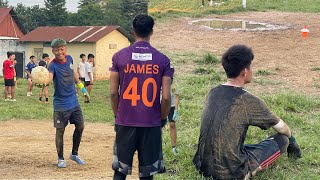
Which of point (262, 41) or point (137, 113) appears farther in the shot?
point (262, 41)

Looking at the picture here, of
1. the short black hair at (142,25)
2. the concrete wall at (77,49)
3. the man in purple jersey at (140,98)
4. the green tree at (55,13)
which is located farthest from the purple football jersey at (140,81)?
the green tree at (55,13)

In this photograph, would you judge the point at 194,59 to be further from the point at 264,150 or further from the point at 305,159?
the point at 264,150

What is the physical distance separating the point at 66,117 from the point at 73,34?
89.6 feet

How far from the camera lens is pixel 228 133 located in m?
5.41

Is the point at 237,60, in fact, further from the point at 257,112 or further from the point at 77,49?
the point at 77,49

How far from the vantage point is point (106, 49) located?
32531 millimetres

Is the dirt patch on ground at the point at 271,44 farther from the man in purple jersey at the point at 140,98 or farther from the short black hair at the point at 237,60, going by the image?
the man in purple jersey at the point at 140,98

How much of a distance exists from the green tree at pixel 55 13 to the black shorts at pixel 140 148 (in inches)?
1859

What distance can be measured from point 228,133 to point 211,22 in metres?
16.6

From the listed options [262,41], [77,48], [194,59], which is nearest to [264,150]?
[194,59]

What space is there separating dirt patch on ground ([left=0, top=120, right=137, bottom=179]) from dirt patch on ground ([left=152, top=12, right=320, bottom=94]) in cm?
387

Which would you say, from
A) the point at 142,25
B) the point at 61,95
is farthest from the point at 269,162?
the point at 61,95

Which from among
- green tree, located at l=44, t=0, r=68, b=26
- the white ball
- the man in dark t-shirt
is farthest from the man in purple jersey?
green tree, located at l=44, t=0, r=68, b=26

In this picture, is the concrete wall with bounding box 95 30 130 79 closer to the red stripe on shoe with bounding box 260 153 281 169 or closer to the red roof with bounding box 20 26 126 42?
the red roof with bounding box 20 26 126 42
